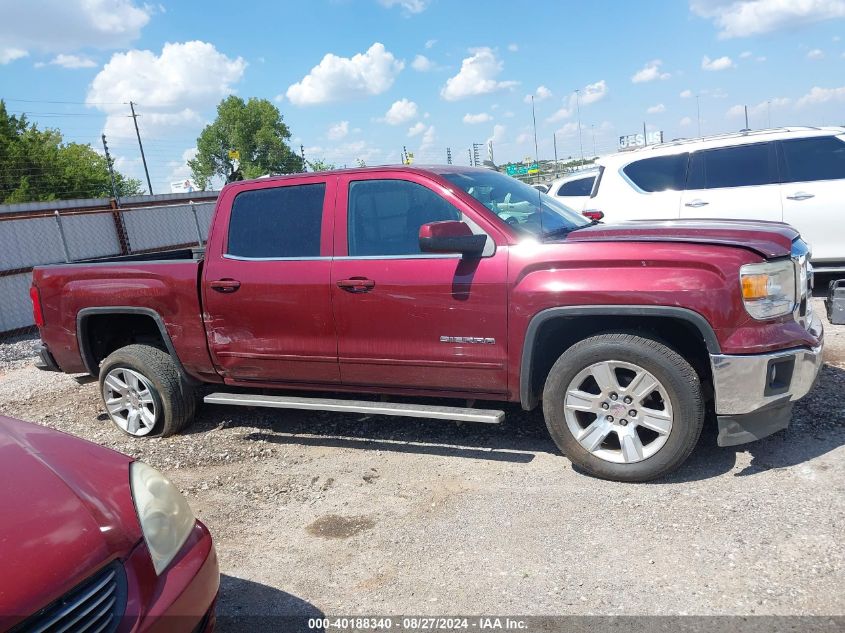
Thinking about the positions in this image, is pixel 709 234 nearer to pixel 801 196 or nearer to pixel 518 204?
pixel 518 204

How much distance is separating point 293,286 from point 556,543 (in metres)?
2.30

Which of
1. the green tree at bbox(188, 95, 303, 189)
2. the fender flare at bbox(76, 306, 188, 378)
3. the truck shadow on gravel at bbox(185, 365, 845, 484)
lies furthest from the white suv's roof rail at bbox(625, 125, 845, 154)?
the green tree at bbox(188, 95, 303, 189)

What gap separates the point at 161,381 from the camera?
195 inches

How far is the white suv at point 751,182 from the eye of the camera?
24.5 ft

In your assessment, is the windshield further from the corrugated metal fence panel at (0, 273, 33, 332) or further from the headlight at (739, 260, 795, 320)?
the corrugated metal fence panel at (0, 273, 33, 332)

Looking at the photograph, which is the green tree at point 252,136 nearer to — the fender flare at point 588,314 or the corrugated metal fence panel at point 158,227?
the corrugated metal fence panel at point 158,227

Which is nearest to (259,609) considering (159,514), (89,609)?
(159,514)

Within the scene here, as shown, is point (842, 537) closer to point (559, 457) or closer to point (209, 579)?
point (559, 457)

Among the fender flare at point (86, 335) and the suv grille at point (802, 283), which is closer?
the suv grille at point (802, 283)

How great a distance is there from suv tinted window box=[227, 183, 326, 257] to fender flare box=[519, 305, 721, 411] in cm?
154

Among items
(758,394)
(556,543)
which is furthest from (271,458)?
(758,394)

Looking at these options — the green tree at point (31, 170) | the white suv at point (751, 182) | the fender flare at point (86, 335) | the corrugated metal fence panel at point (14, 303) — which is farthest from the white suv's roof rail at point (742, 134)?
the green tree at point (31, 170)

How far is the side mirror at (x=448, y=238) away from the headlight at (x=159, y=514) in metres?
1.85

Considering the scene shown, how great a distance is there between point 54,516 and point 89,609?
34 cm
